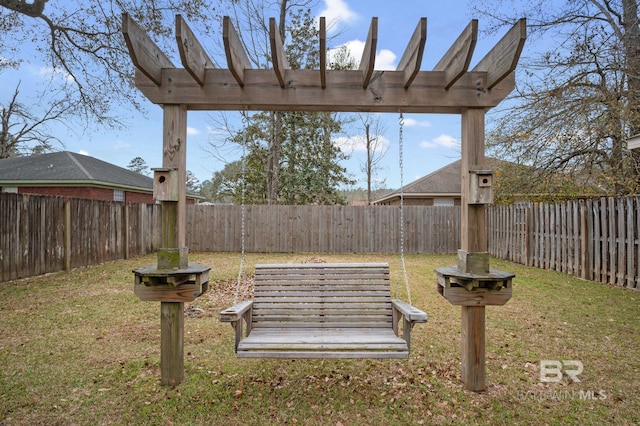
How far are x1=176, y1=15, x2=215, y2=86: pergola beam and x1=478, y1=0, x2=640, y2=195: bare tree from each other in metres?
9.78

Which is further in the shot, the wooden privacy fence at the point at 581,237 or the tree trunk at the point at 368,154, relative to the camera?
the tree trunk at the point at 368,154

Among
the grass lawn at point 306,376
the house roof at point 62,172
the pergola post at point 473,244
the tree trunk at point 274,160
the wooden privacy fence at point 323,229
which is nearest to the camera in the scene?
the grass lawn at point 306,376

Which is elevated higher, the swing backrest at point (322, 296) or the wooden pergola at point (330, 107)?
the wooden pergola at point (330, 107)

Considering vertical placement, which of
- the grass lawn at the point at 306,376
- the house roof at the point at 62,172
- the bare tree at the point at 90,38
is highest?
the bare tree at the point at 90,38

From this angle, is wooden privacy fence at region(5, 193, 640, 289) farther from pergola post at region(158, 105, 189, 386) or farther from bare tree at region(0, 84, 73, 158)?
bare tree at region(0, 84, 73, 158)

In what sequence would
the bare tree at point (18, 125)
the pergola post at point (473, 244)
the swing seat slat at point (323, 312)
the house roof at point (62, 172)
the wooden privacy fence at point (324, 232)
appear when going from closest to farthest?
1. the swing seat slat at point (323, 312)
2. the pergola post at point (473, 244)
3. the wooden privacy fence at point (324, 232)
4. the house roof at point (62, 172)
5. the bare tree at point (18, 125)

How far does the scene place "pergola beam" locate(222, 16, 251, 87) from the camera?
93.6 inches

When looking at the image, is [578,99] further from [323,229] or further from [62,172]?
[62,172]

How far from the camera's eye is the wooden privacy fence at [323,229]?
13344 millimetres

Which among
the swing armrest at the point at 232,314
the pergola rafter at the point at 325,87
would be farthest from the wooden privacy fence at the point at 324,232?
the swing armrest at the point at 232,314

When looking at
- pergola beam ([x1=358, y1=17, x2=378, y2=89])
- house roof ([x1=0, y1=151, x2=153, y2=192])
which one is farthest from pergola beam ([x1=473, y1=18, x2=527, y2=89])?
house roof ([x1=0, y1=151, x2=153, y2=192])

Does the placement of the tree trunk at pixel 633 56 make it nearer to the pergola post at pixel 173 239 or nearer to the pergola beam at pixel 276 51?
the pergola beam at pixel 276 51

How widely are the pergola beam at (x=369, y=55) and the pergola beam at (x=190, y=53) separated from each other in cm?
134

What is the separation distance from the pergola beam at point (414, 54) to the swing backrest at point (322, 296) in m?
1.85
